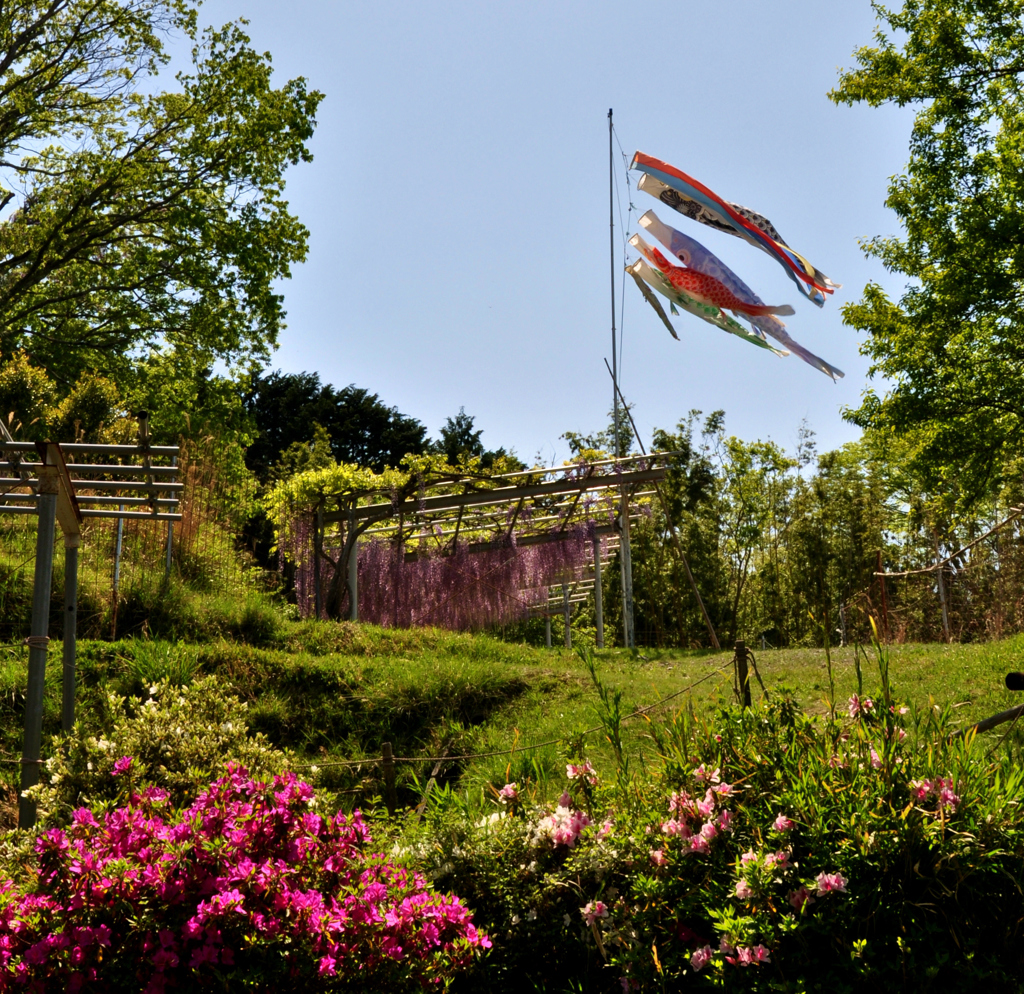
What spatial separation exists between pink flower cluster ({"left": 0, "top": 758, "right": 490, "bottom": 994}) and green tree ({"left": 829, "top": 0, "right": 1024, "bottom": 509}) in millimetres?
10021

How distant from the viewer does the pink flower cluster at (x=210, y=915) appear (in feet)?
7.47

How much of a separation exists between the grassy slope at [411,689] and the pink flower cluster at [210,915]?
2455 millimetres

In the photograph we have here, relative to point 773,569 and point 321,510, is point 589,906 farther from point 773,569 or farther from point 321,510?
point 773,569

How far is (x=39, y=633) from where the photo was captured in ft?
12.8

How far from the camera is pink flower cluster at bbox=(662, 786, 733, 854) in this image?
7.91 ft

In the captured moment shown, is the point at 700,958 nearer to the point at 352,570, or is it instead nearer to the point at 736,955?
the point at 736,955

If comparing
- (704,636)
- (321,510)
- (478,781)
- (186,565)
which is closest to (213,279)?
(321,510)

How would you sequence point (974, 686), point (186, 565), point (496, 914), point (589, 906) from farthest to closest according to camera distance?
point (186, 565)
point (974, 686)
point (496, 914)
point (589, 906)

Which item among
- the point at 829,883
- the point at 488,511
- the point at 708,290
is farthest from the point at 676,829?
the point at 488,511

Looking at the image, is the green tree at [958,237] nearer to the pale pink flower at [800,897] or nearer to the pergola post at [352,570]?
the pergola post at [352,570]

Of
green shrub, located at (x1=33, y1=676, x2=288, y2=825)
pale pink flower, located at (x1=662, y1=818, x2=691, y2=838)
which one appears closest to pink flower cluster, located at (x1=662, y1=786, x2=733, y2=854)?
pale pink flower, located at (x1=662, y1=818, x2=691, y2=838)

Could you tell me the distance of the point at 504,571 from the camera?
11.6m

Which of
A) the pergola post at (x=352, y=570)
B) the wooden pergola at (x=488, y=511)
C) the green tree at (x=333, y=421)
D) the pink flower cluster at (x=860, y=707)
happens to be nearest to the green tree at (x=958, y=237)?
the wooden pergola at (x=488, y=511)

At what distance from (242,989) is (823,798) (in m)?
1.52
